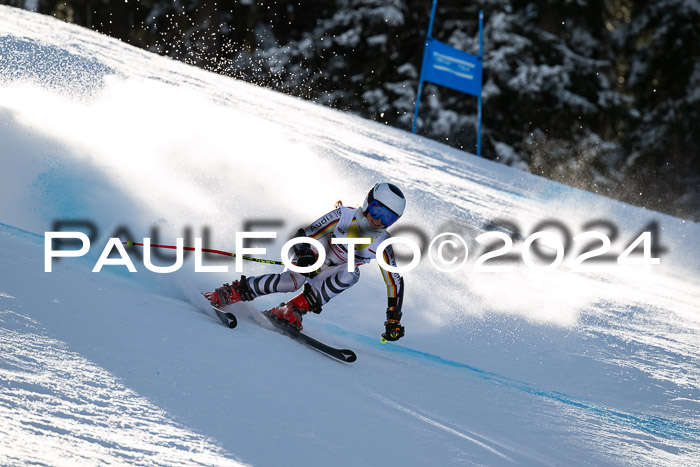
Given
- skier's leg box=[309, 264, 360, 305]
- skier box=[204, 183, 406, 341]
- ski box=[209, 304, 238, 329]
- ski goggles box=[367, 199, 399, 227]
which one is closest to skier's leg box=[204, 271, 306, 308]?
skier box=[204, 183, 406, 341]

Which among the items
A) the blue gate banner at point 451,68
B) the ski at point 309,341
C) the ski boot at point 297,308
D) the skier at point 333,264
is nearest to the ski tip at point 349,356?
the ski at point 309,341

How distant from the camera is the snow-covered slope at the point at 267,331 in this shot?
2400 mm

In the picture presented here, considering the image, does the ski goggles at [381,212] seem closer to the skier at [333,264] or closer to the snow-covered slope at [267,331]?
the skier at [333,264]

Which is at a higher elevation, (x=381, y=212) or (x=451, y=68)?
(x=451, y=68)

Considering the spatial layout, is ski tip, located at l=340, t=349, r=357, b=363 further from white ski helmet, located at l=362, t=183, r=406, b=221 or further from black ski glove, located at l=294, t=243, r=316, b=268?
white ski helmet, located at l=362, t=183, r=406, b=221

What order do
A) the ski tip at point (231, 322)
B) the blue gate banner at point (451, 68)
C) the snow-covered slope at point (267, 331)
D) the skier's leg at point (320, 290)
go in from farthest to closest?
the blue gate banner at point (451, 68) → the skier's leg at point (320, 290) → the ski tip at point (231, 322) → the snow-covered slope at point (267, 331)

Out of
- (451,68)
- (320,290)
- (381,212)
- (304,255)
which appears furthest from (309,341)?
(451,68)

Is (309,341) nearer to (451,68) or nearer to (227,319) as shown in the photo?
(227,319)

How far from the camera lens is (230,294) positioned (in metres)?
4.36

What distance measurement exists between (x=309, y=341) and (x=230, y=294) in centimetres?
54

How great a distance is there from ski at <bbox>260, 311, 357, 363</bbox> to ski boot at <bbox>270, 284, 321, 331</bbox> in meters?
0.03

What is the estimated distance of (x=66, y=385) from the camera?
228 centimetres

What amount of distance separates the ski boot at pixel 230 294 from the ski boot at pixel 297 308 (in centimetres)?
19

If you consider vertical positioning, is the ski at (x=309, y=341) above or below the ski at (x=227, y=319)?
below
